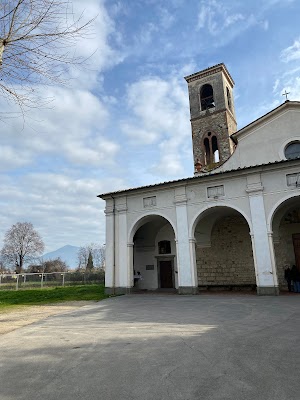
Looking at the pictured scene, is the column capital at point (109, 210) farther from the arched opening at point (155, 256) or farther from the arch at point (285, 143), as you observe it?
the arch at point (285, 143)

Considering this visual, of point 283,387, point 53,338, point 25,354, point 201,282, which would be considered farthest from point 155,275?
point 283,387

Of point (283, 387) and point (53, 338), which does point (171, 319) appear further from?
point (283, 387)

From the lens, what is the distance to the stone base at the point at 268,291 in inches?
504

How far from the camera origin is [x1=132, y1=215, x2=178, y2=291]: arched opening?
1964 cm

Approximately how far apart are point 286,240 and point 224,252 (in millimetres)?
3713

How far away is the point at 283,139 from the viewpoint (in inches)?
648

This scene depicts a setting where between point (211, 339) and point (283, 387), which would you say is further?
point (211, 339)

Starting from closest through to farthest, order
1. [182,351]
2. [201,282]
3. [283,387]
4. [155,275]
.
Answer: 1. [283,387]
2. [182,351]
3. [201,282]
4. [155,275]

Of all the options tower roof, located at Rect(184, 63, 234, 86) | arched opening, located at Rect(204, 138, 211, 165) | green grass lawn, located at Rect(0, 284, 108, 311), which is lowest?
green grass lawn, located at Rect(0, 284, 108, 311)

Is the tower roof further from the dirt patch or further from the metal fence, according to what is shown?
the dirt patch

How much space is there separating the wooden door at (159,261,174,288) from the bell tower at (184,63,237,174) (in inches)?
410

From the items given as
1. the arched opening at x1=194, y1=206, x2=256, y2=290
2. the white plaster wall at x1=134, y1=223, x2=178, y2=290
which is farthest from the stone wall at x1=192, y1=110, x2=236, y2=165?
the white plaster wall at x1=134, y1=223, x2=178, y2=290

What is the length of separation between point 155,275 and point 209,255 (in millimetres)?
4016

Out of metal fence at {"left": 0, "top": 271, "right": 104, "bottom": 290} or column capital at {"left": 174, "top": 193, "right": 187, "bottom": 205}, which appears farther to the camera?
metal fence at {"left": 0, "top": 271, "right": 104, "bottom": 290}
